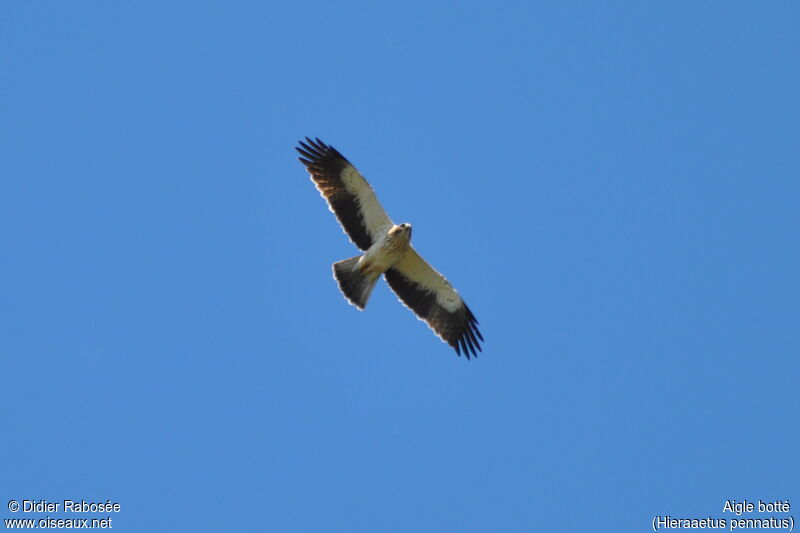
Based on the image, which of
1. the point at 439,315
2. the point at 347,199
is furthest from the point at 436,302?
the point at 347,199

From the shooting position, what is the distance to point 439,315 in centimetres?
1553

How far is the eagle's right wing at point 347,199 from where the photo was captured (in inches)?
576

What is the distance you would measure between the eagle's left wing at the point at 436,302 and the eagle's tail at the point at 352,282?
22.5 inches

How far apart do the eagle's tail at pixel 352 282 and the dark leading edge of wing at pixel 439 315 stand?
0.57 metres

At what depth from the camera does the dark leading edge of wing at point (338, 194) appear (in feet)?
48.3

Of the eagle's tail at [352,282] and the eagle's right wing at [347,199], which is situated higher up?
the eagle's right wing at [347,199]

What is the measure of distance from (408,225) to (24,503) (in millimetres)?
6624

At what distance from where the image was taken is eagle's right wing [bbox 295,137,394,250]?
14633mm

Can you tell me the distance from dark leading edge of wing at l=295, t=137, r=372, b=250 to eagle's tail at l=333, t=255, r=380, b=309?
36cm

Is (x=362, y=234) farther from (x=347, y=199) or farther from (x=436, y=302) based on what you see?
(x=436, y=302)

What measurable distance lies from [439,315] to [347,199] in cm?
234

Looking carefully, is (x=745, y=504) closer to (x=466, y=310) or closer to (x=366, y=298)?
(x=466, y=310)

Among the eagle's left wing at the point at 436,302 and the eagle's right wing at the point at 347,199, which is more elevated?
the eagle's right wing at the point at 347,199

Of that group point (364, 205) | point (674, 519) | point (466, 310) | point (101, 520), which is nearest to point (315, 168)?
point (364, 205)
